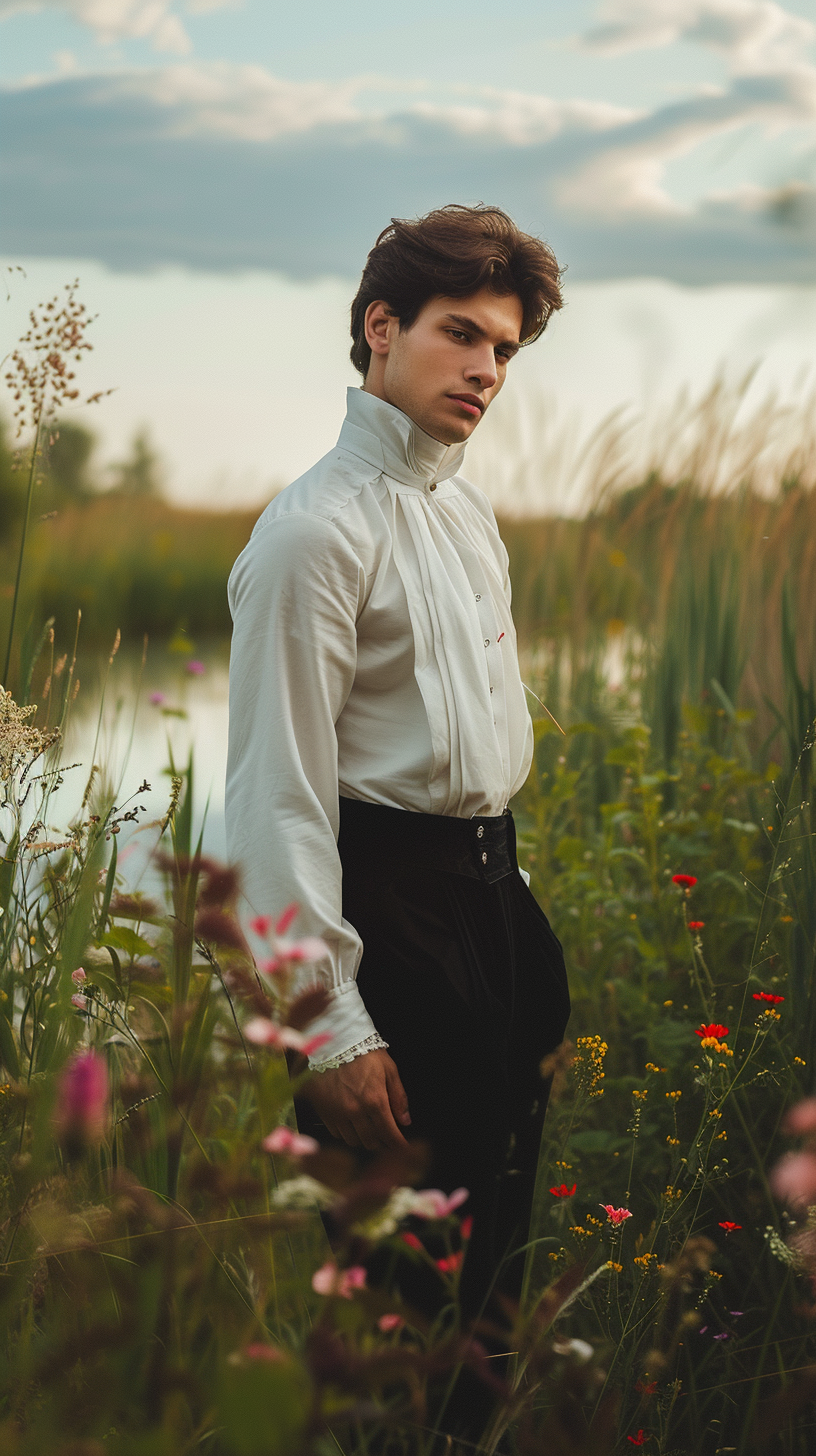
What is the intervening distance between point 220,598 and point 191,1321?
12620 millimetres

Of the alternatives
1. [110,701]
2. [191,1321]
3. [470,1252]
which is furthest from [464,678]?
[110,701]

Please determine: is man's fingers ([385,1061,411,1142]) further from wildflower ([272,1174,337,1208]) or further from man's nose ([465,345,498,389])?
man's nose ([465,345,498,389])

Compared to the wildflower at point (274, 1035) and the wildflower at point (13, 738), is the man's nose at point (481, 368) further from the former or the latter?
the wildflower at point (274, 1035)

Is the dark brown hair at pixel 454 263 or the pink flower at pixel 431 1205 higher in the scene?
the dark brown hair at pixel 454 263

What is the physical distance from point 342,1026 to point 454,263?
3.31 ft

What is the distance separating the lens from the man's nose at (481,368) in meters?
1.55

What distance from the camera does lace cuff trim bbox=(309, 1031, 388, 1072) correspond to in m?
1.30

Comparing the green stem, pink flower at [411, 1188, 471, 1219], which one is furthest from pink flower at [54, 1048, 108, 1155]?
the green stem

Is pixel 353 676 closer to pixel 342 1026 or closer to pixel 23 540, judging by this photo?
pixel 342 1026

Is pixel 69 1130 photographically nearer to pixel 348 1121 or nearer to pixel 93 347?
pixel 348 1121

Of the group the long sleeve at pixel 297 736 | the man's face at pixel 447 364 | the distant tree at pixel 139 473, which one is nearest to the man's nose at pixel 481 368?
the man's face at pixel 447 364

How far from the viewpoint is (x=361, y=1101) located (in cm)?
133

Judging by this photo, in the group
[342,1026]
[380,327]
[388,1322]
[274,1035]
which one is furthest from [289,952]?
[380,327]

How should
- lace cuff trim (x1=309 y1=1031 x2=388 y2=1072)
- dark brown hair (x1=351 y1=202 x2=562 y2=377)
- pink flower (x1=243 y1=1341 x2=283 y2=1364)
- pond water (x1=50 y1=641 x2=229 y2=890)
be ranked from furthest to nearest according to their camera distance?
1. pond water (x1=50 y1=641 x2=229 y2=890)
2. dark brown hair (x1=351 y1=202 x2=562 y2=377)
3. lace cuff trim (x1=309 y1=1031 x2=388 y2=1072)
4. pink flower (x1=243 y1=1341 x2=283 y2=1364)
